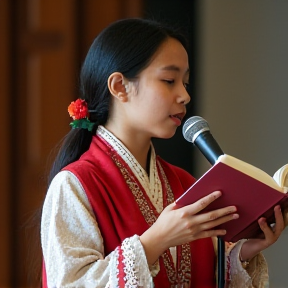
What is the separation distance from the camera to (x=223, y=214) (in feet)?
4.10

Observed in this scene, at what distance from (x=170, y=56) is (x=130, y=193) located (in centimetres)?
30

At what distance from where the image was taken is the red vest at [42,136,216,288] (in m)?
1.36

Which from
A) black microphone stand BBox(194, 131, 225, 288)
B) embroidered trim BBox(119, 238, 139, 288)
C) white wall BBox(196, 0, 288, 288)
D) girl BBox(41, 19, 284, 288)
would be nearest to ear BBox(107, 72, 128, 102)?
girl BBox(41, 19, 284, 288)

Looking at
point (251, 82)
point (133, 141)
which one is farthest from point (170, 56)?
point (251, 82)

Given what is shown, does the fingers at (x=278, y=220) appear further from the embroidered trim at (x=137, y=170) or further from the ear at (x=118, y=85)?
the ear at (x=118, y=85)

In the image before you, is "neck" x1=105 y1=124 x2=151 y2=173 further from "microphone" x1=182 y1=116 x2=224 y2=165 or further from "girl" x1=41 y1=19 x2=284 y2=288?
"microphone" x1=182 y1=116 x2=224 y2=165

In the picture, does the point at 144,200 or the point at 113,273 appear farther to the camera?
the point at 144,200

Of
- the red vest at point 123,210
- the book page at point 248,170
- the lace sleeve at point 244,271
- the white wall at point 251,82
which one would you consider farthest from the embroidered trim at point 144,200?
the white wall at point 251,82

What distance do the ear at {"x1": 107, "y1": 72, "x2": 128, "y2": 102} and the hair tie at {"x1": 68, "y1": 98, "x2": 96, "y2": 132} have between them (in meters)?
0.09

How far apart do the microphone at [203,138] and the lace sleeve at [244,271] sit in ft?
1.01

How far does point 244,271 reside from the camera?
147 centimetres

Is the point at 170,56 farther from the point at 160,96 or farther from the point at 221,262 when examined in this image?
the point at 221,262

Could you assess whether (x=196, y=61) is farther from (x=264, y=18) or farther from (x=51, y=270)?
(x=51, y=270)

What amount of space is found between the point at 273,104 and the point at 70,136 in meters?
1.53
